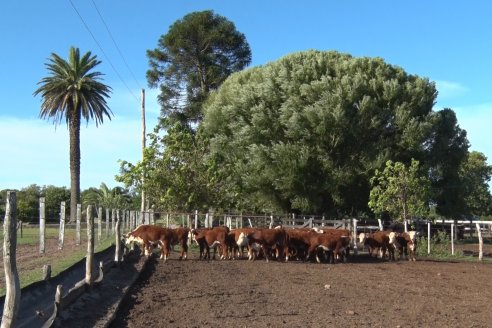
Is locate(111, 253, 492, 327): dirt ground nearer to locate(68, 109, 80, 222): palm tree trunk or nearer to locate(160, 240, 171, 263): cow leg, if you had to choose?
locate(160, 240, 171, 263): cow leg

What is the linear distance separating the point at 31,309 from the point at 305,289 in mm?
6470

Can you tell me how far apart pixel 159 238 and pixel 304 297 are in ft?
33.0

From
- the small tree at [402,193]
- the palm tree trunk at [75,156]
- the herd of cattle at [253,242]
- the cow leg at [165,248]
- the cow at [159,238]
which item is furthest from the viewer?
the palm tree trunk at [75,156]

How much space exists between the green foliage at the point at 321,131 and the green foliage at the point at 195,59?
1023 centimetres

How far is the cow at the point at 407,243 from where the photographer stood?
23673 millimetres

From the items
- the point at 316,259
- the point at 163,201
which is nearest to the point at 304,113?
the point at 163,201

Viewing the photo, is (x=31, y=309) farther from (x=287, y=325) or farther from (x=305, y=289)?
(x=305, y=289)

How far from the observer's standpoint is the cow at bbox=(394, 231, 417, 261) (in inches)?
932

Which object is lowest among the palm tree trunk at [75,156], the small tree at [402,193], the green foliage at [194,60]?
the small tree at [402,193]

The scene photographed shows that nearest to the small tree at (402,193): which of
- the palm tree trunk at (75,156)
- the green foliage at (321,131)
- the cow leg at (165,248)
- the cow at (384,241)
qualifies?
the cow at (384,241)

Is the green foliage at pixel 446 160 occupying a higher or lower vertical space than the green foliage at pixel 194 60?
lower

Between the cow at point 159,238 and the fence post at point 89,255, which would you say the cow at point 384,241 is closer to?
the cow at point 159,238

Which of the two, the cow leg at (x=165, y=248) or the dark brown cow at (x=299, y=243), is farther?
the dark brown cow at (x=299, y=243)

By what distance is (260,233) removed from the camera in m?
22.0
